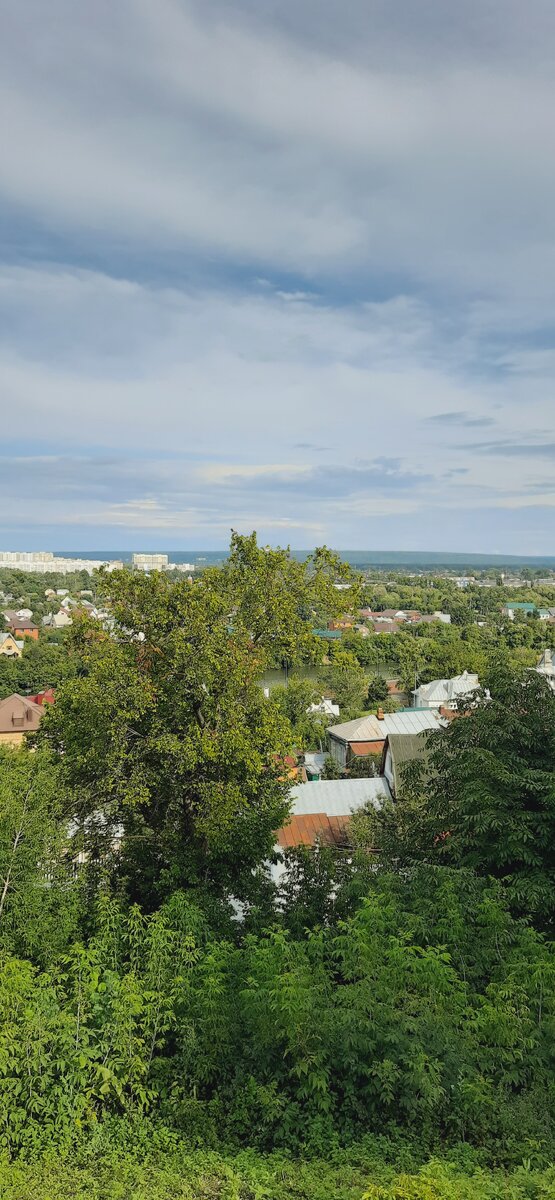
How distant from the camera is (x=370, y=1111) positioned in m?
4.34

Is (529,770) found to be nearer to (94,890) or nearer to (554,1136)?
(554,1136)

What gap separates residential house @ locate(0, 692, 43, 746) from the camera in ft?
109

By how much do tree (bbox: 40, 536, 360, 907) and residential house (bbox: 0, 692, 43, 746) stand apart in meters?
25.5

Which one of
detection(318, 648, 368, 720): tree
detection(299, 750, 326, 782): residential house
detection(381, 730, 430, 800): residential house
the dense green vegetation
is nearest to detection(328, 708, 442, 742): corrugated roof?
detection(299, 750, 326, 782): residential house

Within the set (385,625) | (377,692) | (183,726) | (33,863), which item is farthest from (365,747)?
(385,625)

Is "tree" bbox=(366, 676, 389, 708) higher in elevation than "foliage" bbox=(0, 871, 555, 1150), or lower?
lower

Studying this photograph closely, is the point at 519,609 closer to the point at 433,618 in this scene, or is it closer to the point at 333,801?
the point at 433,618

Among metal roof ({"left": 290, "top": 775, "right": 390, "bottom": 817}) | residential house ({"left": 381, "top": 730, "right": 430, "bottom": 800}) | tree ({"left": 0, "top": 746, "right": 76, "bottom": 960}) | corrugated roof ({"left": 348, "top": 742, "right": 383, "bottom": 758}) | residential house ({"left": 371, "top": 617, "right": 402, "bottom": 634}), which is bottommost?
residential house ({"left": 371, "top": 617, "right": 402, "bottom": 634})

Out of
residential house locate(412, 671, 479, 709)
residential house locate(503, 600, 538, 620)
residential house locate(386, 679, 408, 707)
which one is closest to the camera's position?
residential house locate(412, 671, 479, 709)

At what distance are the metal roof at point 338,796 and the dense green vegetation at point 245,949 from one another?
777cm

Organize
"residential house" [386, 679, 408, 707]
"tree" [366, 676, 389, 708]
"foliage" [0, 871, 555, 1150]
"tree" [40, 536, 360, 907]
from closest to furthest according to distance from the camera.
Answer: "foliage" [0, 871, 555, 1150], "tree" [40, 536, 360, 907], "tree" [366, 676, 389, 708], "residential house" [386, 679, 408, 707]

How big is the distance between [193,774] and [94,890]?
1.79 m

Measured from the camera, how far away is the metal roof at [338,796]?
17062mm

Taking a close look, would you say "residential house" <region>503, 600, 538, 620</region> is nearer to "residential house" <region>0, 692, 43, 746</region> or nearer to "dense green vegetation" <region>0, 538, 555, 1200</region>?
Result: "residential house" <region>0, 692, 43, 746</region>
